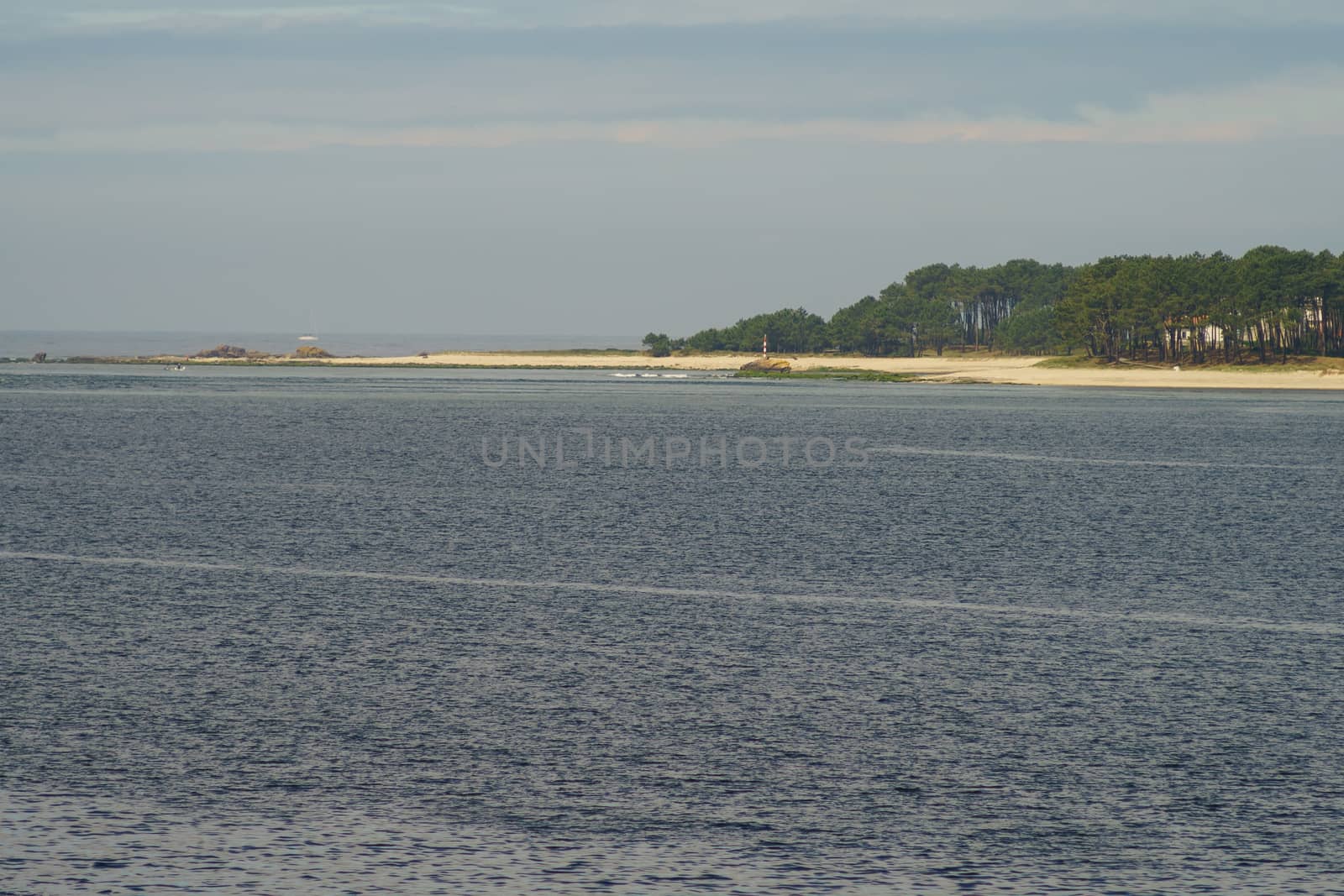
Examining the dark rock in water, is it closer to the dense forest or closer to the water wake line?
the dense forest

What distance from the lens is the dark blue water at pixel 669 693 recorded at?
26.7ft

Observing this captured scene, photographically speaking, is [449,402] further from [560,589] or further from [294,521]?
[560,589]

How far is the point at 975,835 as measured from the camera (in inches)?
332

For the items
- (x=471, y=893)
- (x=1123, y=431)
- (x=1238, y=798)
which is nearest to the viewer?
(x=471, y=893)

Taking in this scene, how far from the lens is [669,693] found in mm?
11922

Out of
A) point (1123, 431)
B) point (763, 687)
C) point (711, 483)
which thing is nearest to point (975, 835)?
point (763, 687)

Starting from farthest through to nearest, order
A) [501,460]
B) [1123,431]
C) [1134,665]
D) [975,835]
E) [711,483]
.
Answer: [1123,431], [501,460], [711,483], [1134,665], [975,835]

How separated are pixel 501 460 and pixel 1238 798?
34398mm

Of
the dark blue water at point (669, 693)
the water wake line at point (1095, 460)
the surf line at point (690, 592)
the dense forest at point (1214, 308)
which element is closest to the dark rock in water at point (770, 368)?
the dense forest at point (1214, 308)

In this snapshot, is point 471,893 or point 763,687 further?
point 763,687

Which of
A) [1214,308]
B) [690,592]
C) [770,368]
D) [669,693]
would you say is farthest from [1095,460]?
[770,368]

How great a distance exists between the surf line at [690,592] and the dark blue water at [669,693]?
0.08 m

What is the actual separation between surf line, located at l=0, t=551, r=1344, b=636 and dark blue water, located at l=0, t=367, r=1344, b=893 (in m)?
0.08

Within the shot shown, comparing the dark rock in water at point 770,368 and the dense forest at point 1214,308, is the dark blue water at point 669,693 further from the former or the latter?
the dark rock in water at point 770,368
